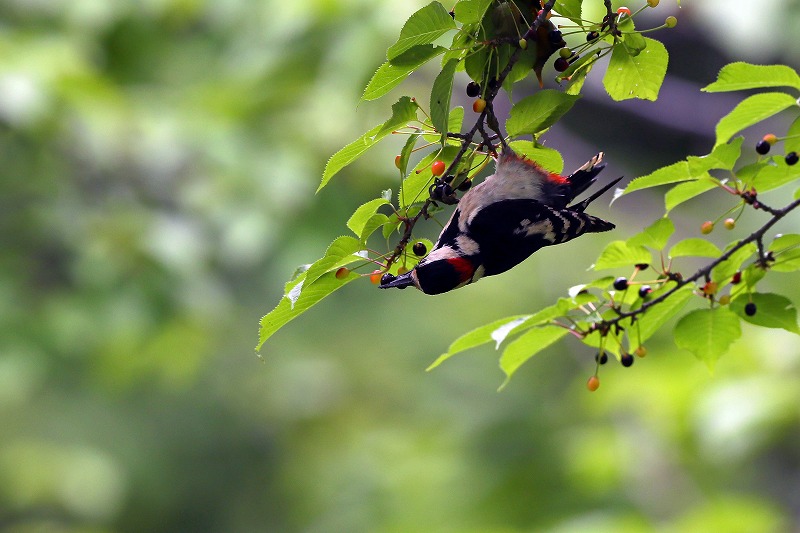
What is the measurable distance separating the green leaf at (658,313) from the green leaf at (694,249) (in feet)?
0.20

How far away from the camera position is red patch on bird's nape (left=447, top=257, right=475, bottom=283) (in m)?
1.41

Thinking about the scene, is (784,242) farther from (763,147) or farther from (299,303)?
(299,303)

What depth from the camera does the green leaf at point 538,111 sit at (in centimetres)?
141

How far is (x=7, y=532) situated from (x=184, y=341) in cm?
264

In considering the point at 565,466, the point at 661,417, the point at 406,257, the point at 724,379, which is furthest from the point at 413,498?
the point at 406,257

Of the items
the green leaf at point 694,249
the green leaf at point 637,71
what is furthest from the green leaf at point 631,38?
the green leaf at point 694,249

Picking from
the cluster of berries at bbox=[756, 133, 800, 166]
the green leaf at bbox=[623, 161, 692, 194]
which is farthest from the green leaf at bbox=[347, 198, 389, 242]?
the cluster of berries at bbox=[756, 133, 800, 166]

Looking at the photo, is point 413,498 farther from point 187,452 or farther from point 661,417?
point 187,452

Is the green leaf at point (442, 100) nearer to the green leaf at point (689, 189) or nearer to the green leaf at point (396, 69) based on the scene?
the green leaf at point (396, 69)

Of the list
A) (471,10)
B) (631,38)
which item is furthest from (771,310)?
(471,10)

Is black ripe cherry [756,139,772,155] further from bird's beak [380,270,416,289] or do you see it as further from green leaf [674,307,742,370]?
bird's beak [380,270,416,289]

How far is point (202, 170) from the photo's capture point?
487cm

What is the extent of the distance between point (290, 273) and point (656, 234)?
306 centimetres

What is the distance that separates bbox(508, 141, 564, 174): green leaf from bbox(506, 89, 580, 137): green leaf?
0.08 m
